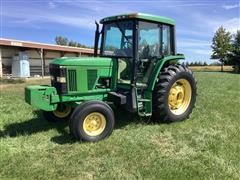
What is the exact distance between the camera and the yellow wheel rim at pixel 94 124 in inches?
235

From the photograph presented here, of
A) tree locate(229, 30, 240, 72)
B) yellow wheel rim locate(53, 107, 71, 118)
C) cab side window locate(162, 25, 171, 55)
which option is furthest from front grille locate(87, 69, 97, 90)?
tree locate(229, 30, 240, 72)

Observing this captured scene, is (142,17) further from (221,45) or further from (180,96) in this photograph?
(221,45)

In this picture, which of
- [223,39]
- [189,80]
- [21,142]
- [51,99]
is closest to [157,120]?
[189,80]

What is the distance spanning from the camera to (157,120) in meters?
7.24

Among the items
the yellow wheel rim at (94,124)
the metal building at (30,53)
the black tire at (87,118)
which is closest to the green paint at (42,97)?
the black tire at (87,118)

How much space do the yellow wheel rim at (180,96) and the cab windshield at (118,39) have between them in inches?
54.1

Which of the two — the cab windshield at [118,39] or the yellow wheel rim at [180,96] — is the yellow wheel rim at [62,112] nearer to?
the cab windshield at [118,39]

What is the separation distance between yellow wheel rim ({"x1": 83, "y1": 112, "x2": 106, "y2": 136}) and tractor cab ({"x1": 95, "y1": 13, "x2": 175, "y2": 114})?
855 millimetres

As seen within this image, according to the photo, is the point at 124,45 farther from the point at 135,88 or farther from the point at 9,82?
the point at 9,82

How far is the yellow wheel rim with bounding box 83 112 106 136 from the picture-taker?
5961mm

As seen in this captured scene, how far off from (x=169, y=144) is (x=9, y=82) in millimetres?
17688

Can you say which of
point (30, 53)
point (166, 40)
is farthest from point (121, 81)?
point (30, 53)

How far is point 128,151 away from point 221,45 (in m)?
55.8

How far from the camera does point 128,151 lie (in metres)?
5.40
